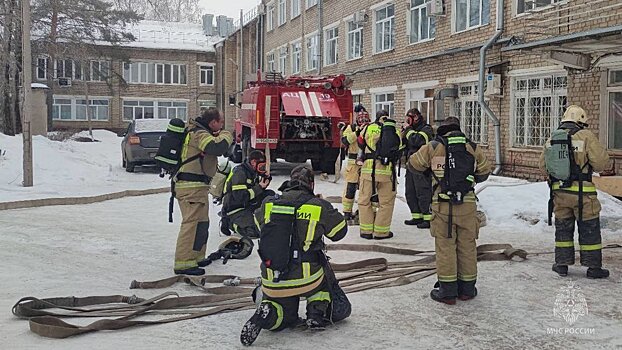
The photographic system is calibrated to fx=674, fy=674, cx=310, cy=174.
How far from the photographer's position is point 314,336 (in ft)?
15.9

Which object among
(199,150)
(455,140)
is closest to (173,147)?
(199,150)

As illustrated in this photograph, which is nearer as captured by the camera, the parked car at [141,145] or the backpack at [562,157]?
the backpack at [562,157]

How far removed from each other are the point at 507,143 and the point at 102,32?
2308 centimetres

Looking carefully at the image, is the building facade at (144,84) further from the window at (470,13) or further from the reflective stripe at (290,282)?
the reflective stripe at (290,282)

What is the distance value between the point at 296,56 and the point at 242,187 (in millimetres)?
25366

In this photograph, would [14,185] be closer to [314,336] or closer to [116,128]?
[314,336]

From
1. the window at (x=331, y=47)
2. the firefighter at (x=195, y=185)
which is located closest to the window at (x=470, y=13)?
the window at (x=331, y=47)

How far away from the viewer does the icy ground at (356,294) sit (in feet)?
15.6

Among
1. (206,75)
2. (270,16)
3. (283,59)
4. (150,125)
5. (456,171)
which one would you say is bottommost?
(456,171)

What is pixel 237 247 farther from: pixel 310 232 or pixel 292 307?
pixel 310 232

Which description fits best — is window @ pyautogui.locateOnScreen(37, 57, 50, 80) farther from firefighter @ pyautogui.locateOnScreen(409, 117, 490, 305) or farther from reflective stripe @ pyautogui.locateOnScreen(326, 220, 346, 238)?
reflective stripe @ pyautogui.locateOnScreen(326, 220, 346, 238)

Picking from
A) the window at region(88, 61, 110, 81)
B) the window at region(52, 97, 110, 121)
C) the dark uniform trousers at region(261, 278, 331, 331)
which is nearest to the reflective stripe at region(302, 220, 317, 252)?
the dark uniform trousers at region(261, 278, 331, 331)

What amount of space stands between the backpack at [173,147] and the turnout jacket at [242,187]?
4.27 feet

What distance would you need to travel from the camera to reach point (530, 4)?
14203 mm
